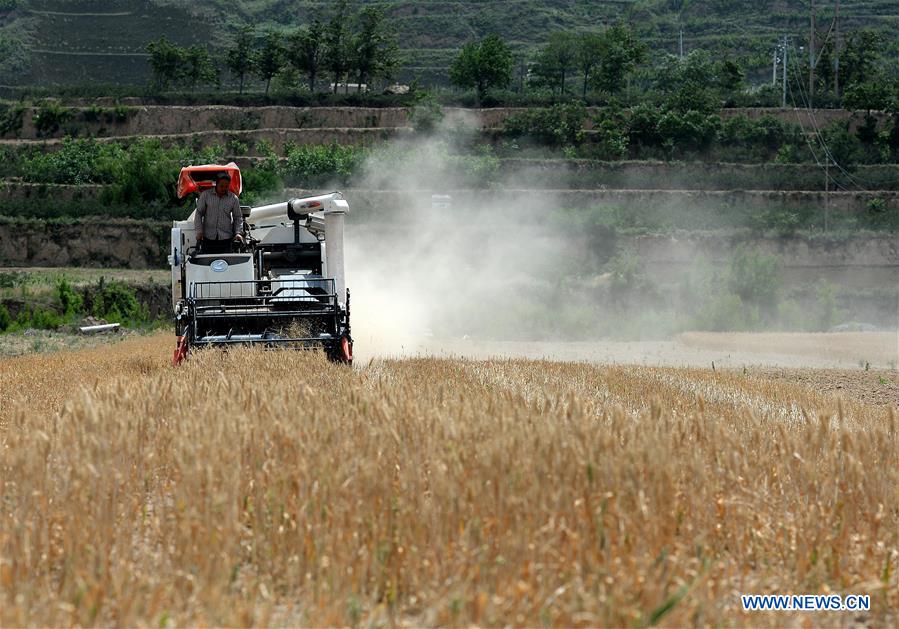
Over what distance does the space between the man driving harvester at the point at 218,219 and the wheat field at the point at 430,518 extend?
439 inches

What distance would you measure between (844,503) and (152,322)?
40636 millimetres

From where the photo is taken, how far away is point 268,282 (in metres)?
19.5

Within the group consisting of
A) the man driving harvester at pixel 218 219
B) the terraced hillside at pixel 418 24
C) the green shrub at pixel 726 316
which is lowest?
the green shrub at pixel 726 316

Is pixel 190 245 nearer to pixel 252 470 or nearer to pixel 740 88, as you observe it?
pixel 252 470

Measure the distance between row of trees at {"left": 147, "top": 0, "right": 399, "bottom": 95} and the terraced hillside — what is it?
88.1ft

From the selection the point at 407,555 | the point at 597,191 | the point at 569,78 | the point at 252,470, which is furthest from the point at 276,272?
the point at 569,78

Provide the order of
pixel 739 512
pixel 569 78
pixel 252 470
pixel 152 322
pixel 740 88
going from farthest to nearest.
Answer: pixel 569 78, pixel 740 88, pixel 152 322, pixel 252 470, pixel 739 512

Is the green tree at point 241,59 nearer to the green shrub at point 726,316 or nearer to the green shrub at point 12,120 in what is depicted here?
the green shrub at point 12,120

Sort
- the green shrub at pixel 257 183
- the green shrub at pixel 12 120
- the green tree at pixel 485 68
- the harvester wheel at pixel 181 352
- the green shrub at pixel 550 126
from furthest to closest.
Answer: the green tree at pixel 485 68
the green shrub at pixel 12 120
the green shrub at pixel 550 126
the green shrub at pixel 257 183
the harvester wheel at pixel 181 352

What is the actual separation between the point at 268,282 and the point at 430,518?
13.3 metres

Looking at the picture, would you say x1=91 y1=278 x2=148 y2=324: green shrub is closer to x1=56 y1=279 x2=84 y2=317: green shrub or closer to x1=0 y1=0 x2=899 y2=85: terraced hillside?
x1=56 y1=279 x2=84 y2=317: green shrub

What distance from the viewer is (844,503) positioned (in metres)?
7.60

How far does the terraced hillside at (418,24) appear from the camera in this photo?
132250 millimetres

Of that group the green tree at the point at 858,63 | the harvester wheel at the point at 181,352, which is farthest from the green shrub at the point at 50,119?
the harvester wheel at the point at 181,352
